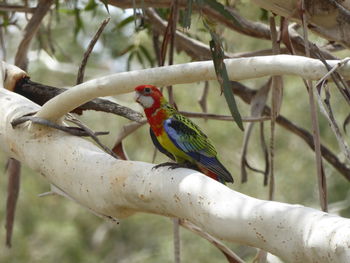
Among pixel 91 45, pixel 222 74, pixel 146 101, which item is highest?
pixel 222 74

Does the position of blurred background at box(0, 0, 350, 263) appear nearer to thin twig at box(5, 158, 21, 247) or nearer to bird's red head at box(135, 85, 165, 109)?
thin twig at box(5, 158, 21, 247)

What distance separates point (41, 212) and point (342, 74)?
31.1 ft

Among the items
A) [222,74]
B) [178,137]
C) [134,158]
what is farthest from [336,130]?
[134,158]

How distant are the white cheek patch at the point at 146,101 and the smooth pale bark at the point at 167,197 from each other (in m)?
0.54

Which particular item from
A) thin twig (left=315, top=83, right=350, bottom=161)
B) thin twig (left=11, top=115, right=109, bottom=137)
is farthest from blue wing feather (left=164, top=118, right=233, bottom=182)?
thin twig (left=315, top=83, right=350, bottom=161)

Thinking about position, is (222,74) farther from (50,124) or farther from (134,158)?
(134,158)

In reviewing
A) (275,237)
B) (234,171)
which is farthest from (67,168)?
(234,171)

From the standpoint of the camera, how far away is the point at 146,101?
10.1 feet

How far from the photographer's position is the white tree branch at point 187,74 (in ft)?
6.82

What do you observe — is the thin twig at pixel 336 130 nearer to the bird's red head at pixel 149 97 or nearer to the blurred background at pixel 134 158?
the bird's red head at pixel 149 97

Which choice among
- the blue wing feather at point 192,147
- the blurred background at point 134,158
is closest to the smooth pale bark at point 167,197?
the blue wing feather at point 192,147

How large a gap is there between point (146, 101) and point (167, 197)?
1.06 metres

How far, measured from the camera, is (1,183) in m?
10.2

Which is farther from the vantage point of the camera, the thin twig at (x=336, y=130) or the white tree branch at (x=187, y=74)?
the white tree branch at (x=187, y=74)
